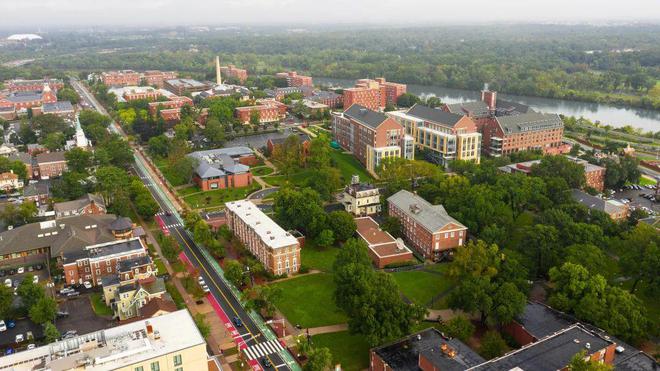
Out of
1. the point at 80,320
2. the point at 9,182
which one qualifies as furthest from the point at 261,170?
the point at 80,320

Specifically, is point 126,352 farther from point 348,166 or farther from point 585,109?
point 585,109

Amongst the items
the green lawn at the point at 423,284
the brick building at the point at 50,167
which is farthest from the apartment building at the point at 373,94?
the green lawn at the point at 423,284

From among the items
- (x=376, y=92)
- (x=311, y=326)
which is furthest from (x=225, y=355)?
(x=376, y=92)

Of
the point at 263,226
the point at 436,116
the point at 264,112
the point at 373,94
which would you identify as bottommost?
the point at 263,226

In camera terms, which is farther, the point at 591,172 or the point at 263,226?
the point at 591,172

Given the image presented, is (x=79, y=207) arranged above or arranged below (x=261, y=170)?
above

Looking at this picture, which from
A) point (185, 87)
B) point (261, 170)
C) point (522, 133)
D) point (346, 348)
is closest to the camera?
point (346, 348)

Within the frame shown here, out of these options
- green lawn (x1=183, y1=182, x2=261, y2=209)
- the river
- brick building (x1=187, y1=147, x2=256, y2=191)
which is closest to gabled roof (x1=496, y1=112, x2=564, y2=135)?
the river
